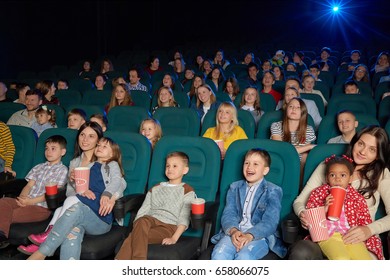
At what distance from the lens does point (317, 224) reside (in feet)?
7.04

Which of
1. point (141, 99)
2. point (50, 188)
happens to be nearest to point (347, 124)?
point (50, 188)

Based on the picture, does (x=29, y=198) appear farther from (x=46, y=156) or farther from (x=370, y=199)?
(x=370, y=199)

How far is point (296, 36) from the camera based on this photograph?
511 inches

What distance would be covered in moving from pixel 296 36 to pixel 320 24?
0.68 m

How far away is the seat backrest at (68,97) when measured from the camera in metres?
5.20

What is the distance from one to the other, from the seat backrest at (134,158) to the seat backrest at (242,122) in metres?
0.77

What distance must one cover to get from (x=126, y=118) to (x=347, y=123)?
1650mm

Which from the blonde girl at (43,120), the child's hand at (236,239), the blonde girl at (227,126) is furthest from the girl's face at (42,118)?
the child's hand at (236,239)

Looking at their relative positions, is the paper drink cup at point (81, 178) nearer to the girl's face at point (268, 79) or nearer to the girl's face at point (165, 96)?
the girl's face at point (165, 96)

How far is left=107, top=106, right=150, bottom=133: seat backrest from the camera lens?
3916 millimetres

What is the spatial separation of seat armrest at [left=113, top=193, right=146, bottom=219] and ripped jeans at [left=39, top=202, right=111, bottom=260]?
0.13 metres

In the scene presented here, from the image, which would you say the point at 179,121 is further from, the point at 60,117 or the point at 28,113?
the point at 28,113

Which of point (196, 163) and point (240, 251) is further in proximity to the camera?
point (196, 163)
